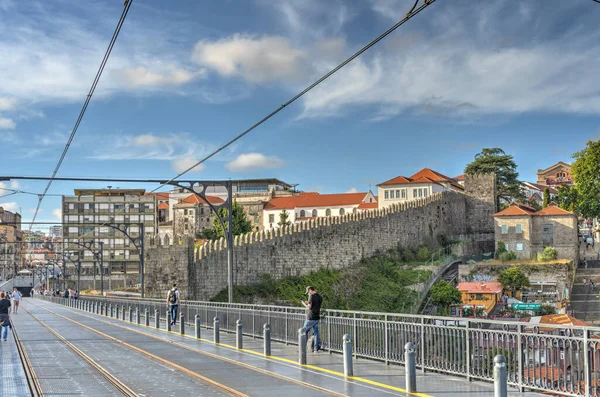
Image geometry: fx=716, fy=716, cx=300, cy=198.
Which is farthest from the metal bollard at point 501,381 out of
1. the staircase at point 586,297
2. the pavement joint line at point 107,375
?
the staircase at point 586,297

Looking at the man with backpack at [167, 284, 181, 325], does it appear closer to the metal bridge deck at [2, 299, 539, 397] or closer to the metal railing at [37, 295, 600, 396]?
the metal bridge deck at [2, 299, 539, 397]

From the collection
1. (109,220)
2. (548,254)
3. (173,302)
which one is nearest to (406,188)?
(548,254)

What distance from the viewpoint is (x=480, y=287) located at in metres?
55.0

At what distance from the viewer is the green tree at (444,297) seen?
51.8 m

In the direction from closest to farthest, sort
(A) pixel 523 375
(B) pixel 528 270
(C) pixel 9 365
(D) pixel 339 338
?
(A) pixel 523 375, (C) pixel 9 365, (D) pixel 339 338, (B) pixel 528 270

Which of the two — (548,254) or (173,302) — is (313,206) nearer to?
(548,254)

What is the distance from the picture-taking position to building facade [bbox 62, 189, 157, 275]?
4368 inches

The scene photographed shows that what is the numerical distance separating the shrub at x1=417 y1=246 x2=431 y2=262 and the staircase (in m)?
12.5

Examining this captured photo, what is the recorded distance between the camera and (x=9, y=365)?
44.0ft

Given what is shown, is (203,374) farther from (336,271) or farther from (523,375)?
(336,271)

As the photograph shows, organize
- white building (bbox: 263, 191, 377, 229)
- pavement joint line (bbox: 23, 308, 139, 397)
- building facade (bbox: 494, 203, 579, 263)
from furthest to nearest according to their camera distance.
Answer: white building (bbox: 263, 191, 377, 229), building facade (bbox: 494, 203, 579, 263), pavement joint line (bbox: 23, 308, 139, 397)

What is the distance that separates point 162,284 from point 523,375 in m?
33.5

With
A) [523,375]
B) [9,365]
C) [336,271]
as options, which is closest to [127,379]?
[9,365]

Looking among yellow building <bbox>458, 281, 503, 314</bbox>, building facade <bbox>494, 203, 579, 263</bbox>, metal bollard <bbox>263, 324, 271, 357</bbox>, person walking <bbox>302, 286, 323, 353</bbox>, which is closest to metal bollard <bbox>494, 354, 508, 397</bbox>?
person walking <bbox>302, 286, 323, 353</bbox>
